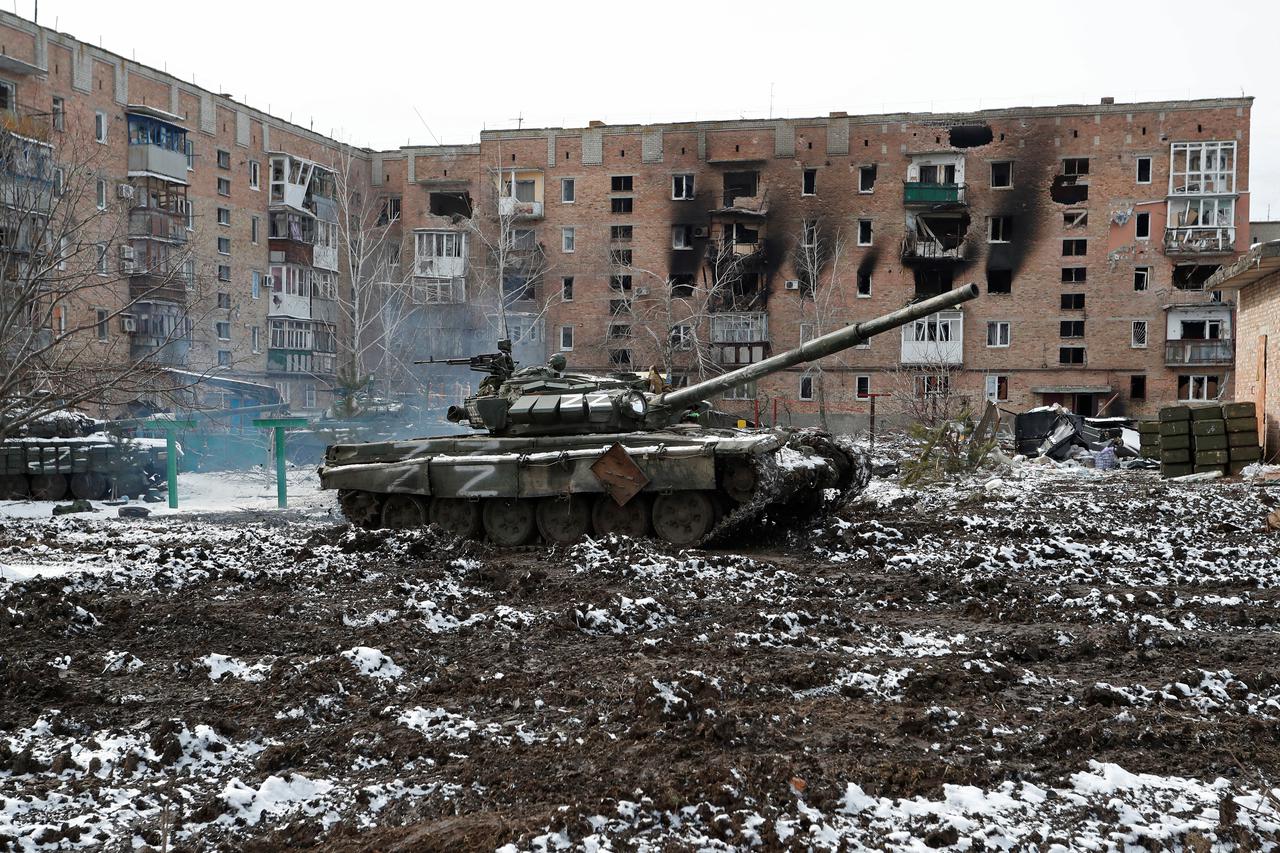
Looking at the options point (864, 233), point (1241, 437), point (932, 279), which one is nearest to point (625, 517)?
point (1241, 437)

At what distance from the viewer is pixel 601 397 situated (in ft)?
46.5

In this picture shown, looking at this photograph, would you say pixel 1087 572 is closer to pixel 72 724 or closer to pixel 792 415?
pixel 72 724

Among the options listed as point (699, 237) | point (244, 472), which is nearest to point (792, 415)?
point (699, 237)

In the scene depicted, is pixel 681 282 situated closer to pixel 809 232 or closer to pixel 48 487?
pixel 809 232

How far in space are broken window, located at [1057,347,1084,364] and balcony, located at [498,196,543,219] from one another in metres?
22.7

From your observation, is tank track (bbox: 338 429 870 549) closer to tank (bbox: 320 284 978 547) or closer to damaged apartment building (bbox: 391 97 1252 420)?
tank (bbox: 320 284 978 547)

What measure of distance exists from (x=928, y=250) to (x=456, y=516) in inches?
1448

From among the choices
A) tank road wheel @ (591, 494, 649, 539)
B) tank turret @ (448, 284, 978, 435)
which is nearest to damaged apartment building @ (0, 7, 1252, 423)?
tank turret @ (448, 284, 978, 435)

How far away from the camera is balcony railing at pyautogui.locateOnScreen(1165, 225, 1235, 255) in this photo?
45.4m

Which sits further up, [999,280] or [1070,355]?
[999,280]

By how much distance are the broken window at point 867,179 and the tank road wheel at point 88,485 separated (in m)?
33.9

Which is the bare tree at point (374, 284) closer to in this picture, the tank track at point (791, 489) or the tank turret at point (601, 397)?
the tank track at point (791, 489)

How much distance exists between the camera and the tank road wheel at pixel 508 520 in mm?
14172

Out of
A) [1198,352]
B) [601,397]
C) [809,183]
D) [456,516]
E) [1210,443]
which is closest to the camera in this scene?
[601,397]
